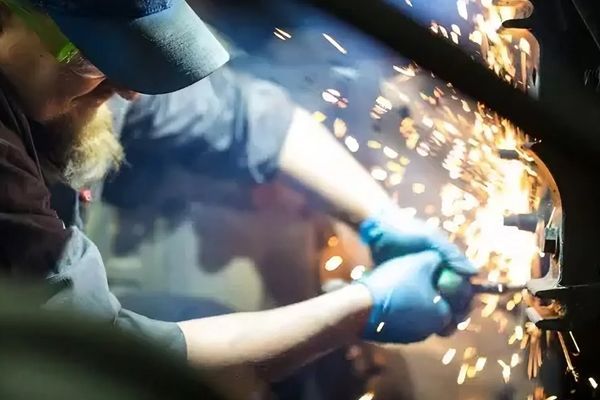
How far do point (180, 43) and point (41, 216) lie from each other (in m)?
0.28

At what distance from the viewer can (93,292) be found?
104cm

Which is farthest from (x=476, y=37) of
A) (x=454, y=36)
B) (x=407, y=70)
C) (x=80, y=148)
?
(x=80, y=148)

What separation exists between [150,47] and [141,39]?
0.05ft

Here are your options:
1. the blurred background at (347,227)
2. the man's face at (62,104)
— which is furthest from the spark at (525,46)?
the man's face at (62,104)

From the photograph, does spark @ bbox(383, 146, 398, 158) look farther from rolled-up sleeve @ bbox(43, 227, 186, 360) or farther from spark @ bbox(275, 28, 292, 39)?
rolled-up sleeve @ bbox(43, 227, 186, 360)

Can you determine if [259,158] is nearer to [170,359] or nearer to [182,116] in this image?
[182,116]

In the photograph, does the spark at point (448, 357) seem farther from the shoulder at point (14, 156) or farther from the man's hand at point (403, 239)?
the shoulder at point (14, 156)

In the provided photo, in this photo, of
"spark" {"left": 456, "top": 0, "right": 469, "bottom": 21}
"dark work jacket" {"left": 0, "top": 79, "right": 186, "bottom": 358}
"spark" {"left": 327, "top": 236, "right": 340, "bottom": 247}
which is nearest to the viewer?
"dark work jacket" {"left": 0, "top": 79, "right": 186, "bottom": 358}

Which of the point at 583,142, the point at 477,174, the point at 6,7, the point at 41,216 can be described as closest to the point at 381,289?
the point at 477,174

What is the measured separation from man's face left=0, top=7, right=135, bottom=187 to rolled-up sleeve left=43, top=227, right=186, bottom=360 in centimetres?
9

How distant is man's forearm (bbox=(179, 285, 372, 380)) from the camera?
107cm

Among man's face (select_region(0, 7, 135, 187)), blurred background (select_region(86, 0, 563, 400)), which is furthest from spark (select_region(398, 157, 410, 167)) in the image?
man's face (select_region(0, 7, 135, 187))

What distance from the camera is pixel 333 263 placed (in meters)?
1.11

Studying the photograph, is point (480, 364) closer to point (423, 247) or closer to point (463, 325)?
point (463, 325)
